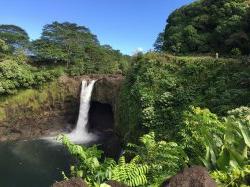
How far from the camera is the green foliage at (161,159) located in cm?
644

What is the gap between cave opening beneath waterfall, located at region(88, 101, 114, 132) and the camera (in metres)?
34.0

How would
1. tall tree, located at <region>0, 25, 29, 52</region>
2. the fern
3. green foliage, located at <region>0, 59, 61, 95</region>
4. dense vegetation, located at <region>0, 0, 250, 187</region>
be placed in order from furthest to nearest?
tall tree, located at <region>0, 25, 29, 52</region>, green foliage, located at <region>0, 59, 61, 95</region>, dense vegetation, located at <region>0, 0, 250, 187</region>, the fern

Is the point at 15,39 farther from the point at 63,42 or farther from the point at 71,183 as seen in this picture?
the point at 71,183

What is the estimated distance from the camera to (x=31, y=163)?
2444 cm

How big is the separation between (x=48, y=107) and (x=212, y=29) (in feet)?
50.9

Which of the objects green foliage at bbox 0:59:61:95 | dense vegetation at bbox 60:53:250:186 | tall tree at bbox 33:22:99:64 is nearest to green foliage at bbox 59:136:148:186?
dense vegetation at bbox 60:53:250:186

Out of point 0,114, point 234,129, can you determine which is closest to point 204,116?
point 234,129

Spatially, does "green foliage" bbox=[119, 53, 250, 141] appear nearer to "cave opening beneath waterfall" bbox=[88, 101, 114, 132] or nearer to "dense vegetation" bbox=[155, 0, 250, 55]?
"dense vegetation" bbox=[155, 0, 250, 55]

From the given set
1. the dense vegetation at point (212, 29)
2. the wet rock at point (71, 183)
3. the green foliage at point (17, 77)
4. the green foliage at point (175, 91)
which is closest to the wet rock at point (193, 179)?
the wet rock at point (71, 183)

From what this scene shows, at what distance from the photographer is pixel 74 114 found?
34.8m

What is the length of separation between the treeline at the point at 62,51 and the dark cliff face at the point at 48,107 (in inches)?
130

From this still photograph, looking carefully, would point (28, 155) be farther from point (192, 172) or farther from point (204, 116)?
point (192, 172)

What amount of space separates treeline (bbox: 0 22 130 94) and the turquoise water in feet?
33.8

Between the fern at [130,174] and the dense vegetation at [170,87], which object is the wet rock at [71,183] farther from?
the fern at [130,174]
